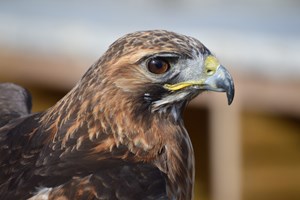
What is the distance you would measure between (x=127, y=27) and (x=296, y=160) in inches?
143

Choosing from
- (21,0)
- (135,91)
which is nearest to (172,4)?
(21,0)

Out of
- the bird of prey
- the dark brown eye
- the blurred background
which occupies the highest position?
the dark brown eye

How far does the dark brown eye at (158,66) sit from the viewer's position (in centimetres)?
643

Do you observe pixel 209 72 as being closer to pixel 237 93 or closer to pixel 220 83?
pixel 220 83

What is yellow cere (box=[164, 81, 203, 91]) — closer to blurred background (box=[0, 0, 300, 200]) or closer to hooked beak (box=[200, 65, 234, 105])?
hooked beak (box=[200, 65, 234, 105])

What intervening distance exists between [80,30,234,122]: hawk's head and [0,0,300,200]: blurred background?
683 centimetres

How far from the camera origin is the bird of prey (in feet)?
20.7

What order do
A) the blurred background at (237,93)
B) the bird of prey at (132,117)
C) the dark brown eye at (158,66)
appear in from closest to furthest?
1. the bird of prey at (132,117)
2. the dark brown eye at (158,66)
3. the blurred background at (237,93)

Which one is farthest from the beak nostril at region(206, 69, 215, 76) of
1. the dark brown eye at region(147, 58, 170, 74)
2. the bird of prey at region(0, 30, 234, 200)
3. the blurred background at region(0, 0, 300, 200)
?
the blurred background at region(0, 0, 300, 200)

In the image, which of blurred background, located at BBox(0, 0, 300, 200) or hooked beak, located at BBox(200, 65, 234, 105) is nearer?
hooked beak, located at BBox(200, 65, 234, 105)

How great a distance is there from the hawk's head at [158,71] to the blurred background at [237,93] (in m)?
6.83

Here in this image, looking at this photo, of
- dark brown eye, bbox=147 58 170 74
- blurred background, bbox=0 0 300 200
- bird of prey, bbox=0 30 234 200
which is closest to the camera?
bird of prey, bbox=0 30 234 200

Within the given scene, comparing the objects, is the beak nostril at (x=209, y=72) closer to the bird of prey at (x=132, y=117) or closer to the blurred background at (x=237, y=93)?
the bird of prey at (x=132, y=117)

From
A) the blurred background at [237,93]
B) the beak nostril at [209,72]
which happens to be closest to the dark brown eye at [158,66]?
the beak nostril at [209,72]
